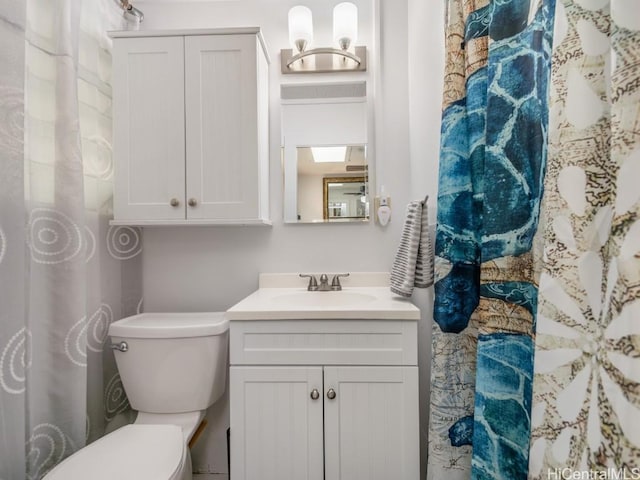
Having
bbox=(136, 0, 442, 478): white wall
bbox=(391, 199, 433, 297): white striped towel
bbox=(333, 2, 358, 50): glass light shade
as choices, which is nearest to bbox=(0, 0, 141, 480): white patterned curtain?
bbox=(136, 0, 442, 478): white wall

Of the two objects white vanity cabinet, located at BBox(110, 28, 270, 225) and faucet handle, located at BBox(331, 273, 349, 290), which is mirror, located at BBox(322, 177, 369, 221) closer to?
faucet handle, located at BBox(331, 273, 349, 290)

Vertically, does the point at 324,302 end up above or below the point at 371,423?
above

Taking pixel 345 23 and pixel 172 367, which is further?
pixel 345 23

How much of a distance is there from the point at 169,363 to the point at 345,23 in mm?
1758

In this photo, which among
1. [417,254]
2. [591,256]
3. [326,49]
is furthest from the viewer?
[326,49]

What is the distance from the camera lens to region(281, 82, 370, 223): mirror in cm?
170

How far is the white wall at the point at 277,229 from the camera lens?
1697mm

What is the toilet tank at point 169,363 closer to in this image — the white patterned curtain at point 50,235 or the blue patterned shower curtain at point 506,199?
the white patterned curtain at point 50,235

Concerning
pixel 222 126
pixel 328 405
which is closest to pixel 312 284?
pixel 328 405

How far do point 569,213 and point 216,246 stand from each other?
1.53m

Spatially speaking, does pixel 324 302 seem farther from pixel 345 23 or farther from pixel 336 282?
pixel 345 23

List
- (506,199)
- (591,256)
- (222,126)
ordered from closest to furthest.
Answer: (591,256) < (506,199) < (222,126)

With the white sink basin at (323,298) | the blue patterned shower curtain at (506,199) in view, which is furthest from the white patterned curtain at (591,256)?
the white sink basin at (323,298)

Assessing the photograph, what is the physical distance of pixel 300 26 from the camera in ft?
5.32
